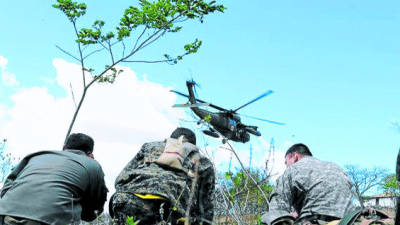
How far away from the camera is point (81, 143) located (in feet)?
15.3

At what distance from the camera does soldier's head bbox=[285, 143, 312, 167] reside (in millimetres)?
4770

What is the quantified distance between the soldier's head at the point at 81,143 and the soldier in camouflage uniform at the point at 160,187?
1.68ft

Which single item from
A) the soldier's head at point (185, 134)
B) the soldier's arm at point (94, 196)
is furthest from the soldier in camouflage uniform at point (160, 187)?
the soldier's arm at point (94, 196)

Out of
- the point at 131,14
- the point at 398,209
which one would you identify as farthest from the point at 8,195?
the point at 131,14

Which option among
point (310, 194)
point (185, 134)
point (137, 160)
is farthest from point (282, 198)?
point (137, 160)

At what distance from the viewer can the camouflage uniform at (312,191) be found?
418 cm

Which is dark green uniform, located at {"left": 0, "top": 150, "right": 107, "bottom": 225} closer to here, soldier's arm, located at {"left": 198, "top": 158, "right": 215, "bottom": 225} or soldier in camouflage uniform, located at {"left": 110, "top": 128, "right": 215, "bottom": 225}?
soldier in camouflage uniform, located at {"left": 110, "top": 128, "right": 215, "bottom": 225}

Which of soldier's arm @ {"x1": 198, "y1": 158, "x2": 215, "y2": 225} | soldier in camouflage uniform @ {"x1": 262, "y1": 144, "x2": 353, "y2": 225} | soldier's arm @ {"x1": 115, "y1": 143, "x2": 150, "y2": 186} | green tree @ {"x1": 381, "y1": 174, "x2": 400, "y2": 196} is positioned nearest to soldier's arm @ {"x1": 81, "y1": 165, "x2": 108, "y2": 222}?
soldier's arm @ {"x1": 115, "y1": 143, "x2": 150, "y2": 186}

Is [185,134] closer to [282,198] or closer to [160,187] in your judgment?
[160,187]

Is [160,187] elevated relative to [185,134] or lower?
lower

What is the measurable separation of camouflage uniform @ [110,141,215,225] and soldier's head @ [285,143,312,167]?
87 cm

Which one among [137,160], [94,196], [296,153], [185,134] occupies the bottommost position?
[94,196]

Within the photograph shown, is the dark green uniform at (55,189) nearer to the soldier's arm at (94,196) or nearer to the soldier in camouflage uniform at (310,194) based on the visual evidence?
the soldier's arm at (94,196)

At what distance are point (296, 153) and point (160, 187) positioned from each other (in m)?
1.35
